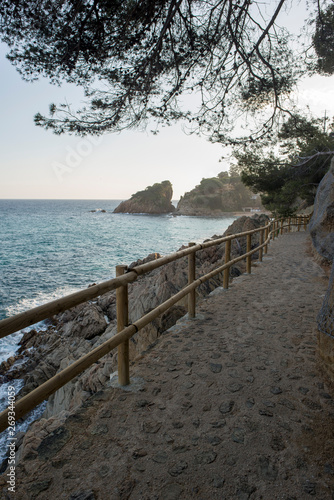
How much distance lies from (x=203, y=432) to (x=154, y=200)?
104m

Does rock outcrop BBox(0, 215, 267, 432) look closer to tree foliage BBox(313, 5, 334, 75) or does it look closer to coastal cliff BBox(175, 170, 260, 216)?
tree foliage BBox(313, 5, 334, 75)

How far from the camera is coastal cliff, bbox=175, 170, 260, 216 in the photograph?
96.2 meters

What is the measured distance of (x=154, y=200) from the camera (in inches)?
4099

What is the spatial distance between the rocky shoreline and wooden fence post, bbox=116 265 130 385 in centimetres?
257

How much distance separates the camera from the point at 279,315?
173 inches

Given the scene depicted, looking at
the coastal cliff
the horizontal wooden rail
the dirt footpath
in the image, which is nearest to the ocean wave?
the dirt footpath

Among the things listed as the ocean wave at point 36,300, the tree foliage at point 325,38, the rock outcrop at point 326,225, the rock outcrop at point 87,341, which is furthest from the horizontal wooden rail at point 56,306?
the ocean wave at point 36,300

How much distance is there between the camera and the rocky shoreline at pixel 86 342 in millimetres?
5477

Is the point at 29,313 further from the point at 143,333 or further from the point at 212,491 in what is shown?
the point at 143,333

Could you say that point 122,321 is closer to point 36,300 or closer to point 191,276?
point 191,276

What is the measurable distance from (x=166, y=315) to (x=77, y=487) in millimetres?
3700

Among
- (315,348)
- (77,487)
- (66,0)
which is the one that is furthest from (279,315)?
(66,0)

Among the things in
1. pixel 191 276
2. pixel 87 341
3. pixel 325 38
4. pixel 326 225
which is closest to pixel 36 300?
pixel 87 341

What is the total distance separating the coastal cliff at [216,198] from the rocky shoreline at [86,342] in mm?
85930
